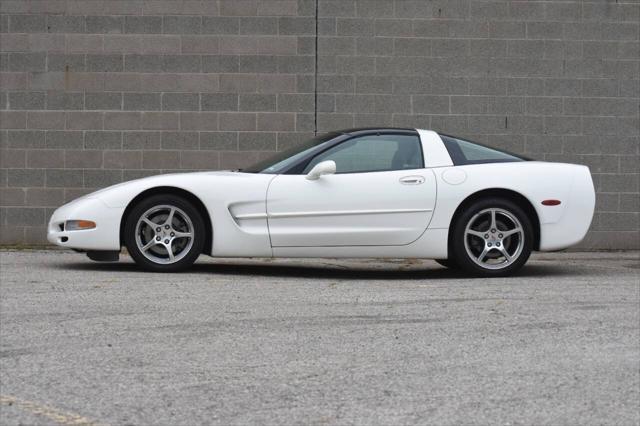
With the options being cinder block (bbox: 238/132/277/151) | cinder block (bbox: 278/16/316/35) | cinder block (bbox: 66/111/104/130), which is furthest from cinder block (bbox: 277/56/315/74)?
cinder block (bbox: 66/111/104/130)

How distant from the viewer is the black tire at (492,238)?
30.5 ft

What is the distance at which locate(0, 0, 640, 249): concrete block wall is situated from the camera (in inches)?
492

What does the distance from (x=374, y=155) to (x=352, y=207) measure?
0.54m

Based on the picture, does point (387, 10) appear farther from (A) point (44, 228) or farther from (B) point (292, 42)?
(A) point (44, 228)

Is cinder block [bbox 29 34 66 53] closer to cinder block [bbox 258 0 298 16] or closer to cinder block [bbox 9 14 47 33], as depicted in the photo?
cinder block [bbox 9 14 47 33]

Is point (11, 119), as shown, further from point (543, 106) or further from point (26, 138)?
point (543, 106)

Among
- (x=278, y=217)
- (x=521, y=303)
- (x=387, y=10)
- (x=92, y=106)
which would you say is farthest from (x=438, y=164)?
(x=92, y=106)

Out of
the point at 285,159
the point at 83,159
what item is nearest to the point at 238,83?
the point at 83,159

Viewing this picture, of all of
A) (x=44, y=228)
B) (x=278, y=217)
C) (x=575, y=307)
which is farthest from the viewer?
(x=44, y=228)

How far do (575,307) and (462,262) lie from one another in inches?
70.0

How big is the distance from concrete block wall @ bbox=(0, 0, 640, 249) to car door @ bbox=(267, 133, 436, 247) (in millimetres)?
3404

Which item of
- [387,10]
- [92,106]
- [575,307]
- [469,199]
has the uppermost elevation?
[387,10]

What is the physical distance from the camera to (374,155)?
9430 millimetres

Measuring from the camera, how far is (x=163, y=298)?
25.5 feet
